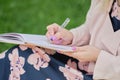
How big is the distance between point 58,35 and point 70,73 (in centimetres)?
20

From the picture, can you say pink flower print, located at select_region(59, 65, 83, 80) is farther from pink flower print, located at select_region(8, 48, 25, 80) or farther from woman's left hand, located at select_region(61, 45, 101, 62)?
pink flower print, located at select_region(8, 48, 25, 80)

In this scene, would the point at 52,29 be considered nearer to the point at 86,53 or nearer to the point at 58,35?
the point at 58,35

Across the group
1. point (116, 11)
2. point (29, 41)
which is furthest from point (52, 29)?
point (116, 11)

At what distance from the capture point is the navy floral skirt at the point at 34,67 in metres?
1.94

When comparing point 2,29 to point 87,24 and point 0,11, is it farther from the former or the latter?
point 87,24

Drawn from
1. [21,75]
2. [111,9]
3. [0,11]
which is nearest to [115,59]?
[111,9]

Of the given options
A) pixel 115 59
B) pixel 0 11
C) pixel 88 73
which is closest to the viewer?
pixel 115 59

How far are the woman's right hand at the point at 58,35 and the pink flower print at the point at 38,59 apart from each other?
0.09 m

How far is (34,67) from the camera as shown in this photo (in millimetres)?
1959

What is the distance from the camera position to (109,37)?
1.97 m

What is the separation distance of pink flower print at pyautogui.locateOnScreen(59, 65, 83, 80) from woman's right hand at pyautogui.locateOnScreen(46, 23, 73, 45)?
0.43ft

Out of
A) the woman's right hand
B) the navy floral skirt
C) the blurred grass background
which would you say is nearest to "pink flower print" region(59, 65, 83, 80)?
the navy floral skirt

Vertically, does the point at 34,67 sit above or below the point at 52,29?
below

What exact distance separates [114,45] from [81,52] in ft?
0.44
